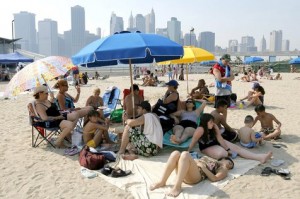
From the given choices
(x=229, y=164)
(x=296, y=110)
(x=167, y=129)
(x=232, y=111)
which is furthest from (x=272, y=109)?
(x=229, y=164)

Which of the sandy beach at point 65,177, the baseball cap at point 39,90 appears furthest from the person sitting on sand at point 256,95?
the baseball cap at point 39,90

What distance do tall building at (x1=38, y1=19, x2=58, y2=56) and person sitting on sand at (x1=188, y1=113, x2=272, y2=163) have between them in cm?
16922

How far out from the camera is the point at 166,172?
13.3 ft

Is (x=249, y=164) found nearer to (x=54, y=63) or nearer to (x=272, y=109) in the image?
(x=54, y=63)

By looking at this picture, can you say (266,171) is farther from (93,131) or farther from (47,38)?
(47,38)

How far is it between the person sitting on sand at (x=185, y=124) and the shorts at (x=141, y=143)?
1.64ft

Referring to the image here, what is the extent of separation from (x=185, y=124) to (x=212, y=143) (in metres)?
0.94

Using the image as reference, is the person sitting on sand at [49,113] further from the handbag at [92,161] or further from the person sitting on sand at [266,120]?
the person sitting on sand at [266,120]

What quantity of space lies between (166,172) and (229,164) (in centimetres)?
113

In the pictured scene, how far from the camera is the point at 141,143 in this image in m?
5.27

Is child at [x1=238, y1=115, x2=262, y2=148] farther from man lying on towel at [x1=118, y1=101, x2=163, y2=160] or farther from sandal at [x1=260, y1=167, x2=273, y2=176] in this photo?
man lying on towel at [x1=118, y1=101, x2=163, y2=160]

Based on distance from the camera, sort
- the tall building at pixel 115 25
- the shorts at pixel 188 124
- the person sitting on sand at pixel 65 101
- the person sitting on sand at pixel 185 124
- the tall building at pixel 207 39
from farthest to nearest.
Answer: the tall building at pixel 207 39 < the tall building at pixel 115 25 < the person sitting on sand at pixel 65 101 < the shorts at pixel 188 124 < the person sitting on sand at pixel 185 124

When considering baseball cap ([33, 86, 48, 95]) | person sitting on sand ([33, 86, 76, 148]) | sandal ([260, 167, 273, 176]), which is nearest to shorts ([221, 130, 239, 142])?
sandal ([260, 167, 273, 176])

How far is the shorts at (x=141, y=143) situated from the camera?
17.2 ft
